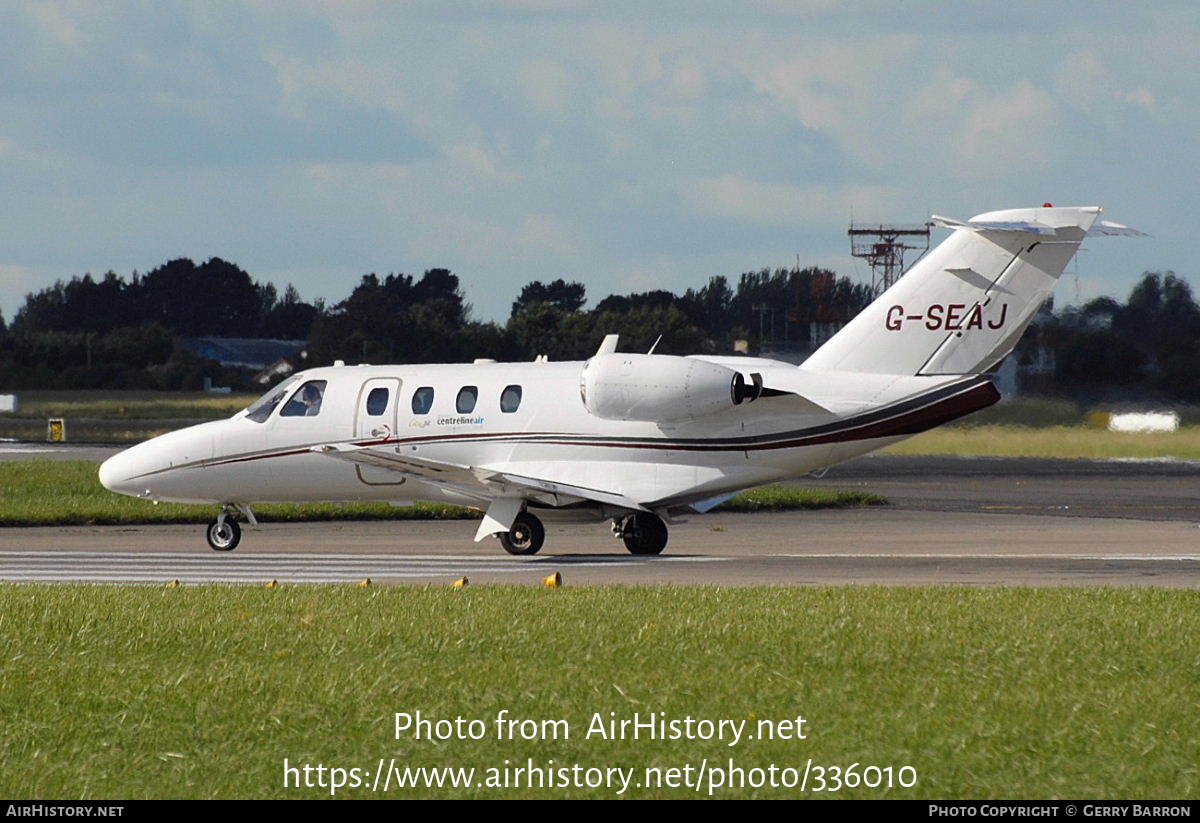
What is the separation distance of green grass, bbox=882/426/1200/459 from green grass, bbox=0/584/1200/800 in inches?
921

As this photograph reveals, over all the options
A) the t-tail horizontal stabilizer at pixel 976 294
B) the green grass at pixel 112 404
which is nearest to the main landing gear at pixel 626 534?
the t-tail horizontal stabilizer at pixel 976 294

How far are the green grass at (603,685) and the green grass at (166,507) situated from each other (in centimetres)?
1506

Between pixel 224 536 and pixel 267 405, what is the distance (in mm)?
1988

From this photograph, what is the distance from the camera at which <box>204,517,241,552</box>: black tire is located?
24.3 m

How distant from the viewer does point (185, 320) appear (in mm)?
100500

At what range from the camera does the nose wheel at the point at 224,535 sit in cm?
2433

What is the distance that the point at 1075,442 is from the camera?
38219 mm

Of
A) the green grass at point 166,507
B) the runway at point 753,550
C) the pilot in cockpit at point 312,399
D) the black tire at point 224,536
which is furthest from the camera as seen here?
the green grass at point 166,507

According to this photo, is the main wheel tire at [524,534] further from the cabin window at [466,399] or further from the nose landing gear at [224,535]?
the nose landing gear at [224,535]

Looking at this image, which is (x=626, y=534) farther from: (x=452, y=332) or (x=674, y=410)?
(x=452, y=332)

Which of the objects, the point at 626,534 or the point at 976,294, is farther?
the point at 626,534

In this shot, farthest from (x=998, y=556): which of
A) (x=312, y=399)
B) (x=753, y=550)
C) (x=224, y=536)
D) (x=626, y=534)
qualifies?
(x=224, y=536)

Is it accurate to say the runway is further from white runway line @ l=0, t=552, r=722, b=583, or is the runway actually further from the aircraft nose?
the aircraft nose
